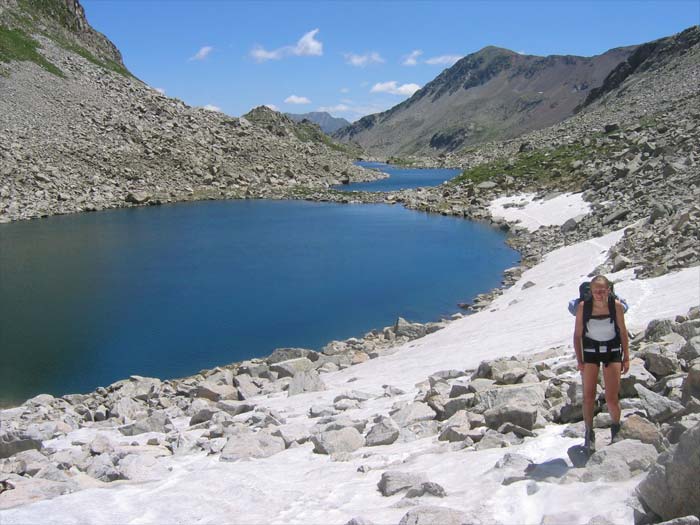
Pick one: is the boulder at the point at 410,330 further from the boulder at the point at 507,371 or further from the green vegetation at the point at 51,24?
the green vegetation at the point at 51,24

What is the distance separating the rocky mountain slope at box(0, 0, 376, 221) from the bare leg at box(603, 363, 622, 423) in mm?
65018

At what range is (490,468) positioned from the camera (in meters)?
8.52

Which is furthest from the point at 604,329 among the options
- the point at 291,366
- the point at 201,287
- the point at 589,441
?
the point at 201,287

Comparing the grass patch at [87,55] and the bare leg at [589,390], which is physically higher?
the grass patch at [87,55]

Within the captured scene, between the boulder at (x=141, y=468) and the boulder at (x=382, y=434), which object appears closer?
the boulder at (x=141, y=468)

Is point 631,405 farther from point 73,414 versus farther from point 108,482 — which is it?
point 73,414

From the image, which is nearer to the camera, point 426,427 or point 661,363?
point 661,363

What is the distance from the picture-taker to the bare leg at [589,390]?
27.0 feet

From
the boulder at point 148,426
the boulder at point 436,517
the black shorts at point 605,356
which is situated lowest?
the boulder at point 148,426

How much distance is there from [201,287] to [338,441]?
2791cm

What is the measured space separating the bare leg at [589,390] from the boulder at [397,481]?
7.48ft

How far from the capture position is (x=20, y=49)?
9112cm

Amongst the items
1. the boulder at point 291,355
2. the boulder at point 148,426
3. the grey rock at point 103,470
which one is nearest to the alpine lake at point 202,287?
the boulder at point 291,355

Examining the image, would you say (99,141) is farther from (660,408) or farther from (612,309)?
(660,408)
